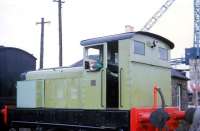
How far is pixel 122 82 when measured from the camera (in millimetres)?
10328

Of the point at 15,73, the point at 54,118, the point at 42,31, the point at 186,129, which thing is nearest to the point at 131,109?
the point at 186,129

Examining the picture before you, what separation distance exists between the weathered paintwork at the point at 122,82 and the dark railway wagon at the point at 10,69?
2.80 m

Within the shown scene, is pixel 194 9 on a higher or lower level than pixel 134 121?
higher

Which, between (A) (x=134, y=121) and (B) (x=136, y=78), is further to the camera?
(B) (x=136, y=78)

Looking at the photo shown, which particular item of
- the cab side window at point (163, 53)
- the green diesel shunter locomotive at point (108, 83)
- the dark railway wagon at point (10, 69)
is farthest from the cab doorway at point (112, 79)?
the dark railway wagon at point (10, 69)

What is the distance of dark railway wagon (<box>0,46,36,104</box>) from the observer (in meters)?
14.7

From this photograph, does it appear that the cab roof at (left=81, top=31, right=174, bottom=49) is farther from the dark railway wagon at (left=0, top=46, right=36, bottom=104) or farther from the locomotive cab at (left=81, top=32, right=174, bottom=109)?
the dark railway wagon at (left=0, top=46, right=36, bottom=104)

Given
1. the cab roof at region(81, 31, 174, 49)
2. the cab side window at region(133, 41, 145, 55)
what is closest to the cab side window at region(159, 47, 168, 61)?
the cab roof at region(81, 31, 174, 49)

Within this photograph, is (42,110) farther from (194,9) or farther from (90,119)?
(194,9)

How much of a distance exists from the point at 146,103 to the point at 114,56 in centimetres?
151

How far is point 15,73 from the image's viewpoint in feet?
49.3

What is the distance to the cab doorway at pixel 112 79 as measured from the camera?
10.6m

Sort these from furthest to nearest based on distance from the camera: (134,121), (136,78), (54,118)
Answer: (54,118)
(136,78)
(134,121)

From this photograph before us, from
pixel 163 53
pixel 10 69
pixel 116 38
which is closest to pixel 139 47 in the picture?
pixel 116 38
